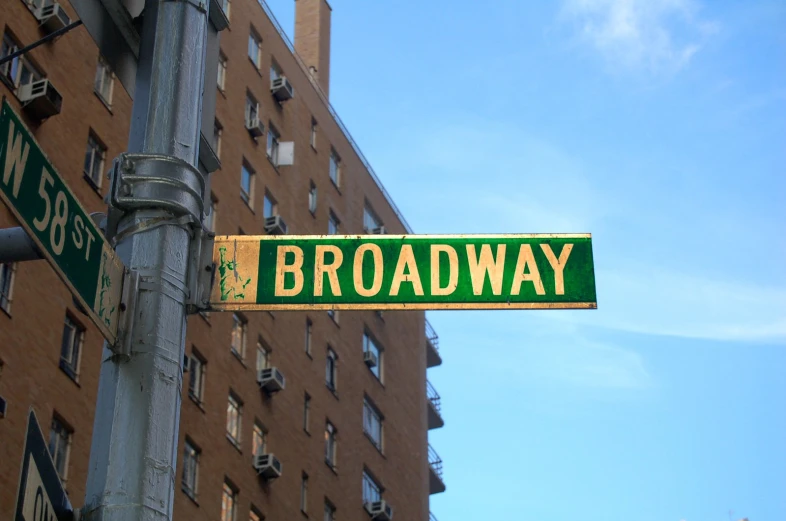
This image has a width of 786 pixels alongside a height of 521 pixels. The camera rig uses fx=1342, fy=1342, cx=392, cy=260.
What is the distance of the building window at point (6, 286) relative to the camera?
2814 cm

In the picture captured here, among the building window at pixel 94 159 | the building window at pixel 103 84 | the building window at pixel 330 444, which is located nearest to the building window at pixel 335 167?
the building window at pixel 330 444

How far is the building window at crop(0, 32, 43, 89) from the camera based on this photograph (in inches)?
1210

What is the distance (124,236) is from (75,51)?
3031 centimetres

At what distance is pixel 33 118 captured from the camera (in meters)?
31.3

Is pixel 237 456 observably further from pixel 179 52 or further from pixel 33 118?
pixel 179 52

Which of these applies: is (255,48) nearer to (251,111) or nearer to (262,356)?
(251,111)

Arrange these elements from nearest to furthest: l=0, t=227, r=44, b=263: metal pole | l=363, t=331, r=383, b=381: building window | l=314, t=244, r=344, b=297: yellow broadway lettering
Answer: l=0, t=227, r=44, b=263: metal pole, l=314, t=244, r=344, b=297: yellow broadway lettering, l=363, t=331, r=383, b=381: building window

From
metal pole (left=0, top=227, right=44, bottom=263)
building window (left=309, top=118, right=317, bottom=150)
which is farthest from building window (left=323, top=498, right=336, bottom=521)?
metal pole (left=0, top=227, right=44, bottom=263)

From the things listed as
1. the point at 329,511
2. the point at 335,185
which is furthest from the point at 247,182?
the point at 329,511

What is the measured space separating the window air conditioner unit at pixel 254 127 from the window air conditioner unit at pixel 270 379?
8.46m

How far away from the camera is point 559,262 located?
574cm

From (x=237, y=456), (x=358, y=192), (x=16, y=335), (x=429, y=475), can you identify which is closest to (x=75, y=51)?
(x=16, y=335)

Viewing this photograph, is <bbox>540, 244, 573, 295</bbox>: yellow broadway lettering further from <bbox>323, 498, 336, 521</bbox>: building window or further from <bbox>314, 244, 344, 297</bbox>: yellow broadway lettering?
<bbox>323, 498, 336, 521</bbox>: building window

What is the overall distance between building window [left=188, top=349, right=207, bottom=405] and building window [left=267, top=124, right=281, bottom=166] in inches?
419
